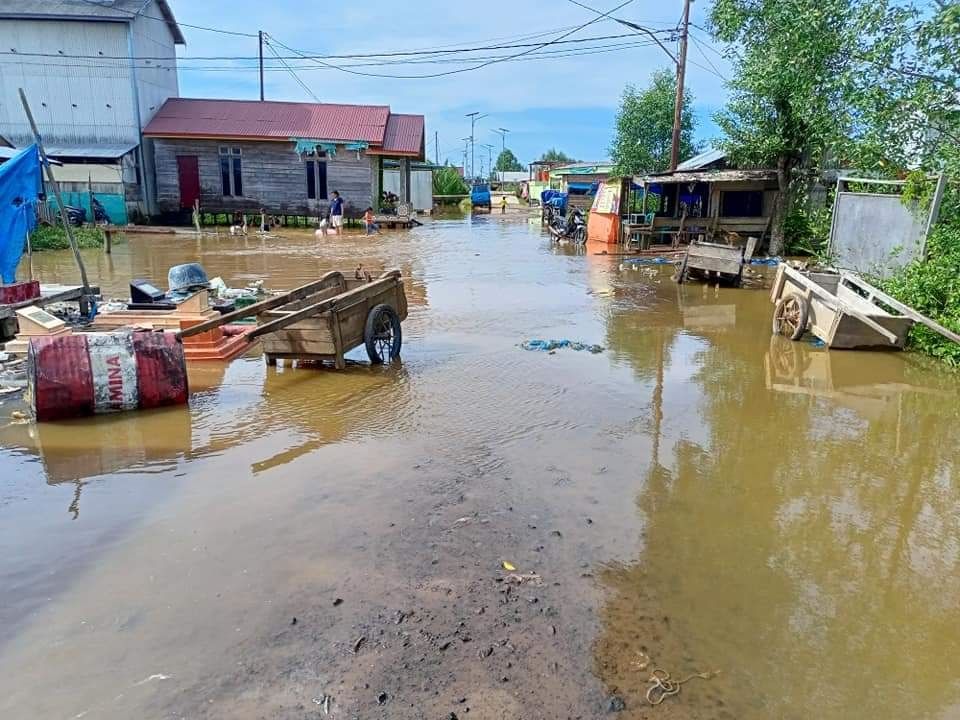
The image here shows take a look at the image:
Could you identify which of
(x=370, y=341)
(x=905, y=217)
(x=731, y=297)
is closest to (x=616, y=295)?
(x=731, y=297)

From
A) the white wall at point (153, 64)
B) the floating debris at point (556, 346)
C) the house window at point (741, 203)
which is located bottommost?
the floating debris at point (556, 346)

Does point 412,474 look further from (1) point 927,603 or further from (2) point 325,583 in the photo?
(1) point 927,603

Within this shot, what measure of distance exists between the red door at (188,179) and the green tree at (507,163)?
267 ft

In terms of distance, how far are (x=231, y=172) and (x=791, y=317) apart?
27296 mm

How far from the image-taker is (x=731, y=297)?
14.8 meters

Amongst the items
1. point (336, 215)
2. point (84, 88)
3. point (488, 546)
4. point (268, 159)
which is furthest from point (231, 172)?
point (488, 546)

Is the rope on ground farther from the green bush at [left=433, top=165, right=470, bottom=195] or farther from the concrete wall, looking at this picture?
the green bush at [left=433, top=165, right=470, bottom=195]

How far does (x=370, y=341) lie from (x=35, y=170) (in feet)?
19.6

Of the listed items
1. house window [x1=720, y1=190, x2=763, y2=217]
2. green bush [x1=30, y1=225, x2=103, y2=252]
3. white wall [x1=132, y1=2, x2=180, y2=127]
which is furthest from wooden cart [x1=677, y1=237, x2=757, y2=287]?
white wall [x1=132, y1=2, x2=180, y2=127]

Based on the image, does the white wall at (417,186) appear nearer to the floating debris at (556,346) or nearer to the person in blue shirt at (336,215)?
the person in blue shirt at (336,215)

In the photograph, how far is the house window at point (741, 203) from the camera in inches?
922

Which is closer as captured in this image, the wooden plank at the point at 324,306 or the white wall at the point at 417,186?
the wooden plank at the point at 324,306

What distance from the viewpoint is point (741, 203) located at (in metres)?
23.6

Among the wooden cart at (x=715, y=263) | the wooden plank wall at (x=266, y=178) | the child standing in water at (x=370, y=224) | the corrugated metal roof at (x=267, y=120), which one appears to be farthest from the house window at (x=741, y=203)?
the wooden plank wall at (x=266, y=178)
